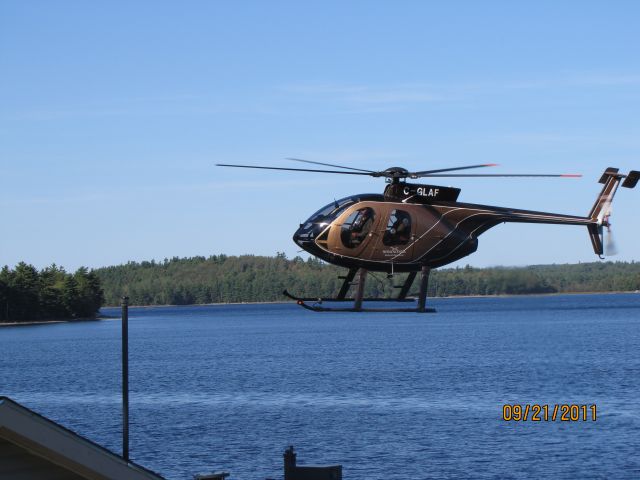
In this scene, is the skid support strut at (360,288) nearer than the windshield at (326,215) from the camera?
Yes

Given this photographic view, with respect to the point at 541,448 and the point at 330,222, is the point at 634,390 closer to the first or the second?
the point at 541,448

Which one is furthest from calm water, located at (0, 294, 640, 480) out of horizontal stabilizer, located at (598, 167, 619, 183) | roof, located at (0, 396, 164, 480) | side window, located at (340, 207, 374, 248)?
roof, located at (0, 396, 164, 480)

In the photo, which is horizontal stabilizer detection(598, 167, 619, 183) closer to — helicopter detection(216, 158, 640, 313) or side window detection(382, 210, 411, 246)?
helicopter detection(216, 158, 640, 313)

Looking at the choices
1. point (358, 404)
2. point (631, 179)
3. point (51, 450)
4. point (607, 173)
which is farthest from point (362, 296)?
point (358, 404)

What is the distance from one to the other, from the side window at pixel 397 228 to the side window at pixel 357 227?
51cm

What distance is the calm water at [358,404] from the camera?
54938 millimetres

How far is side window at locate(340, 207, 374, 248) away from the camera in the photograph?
2670 cm

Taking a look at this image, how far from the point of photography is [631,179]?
92.4ft

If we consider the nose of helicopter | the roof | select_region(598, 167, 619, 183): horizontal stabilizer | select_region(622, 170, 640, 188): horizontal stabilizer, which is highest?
select_region(598, 167, 619, 183): horizontal stabilizer
